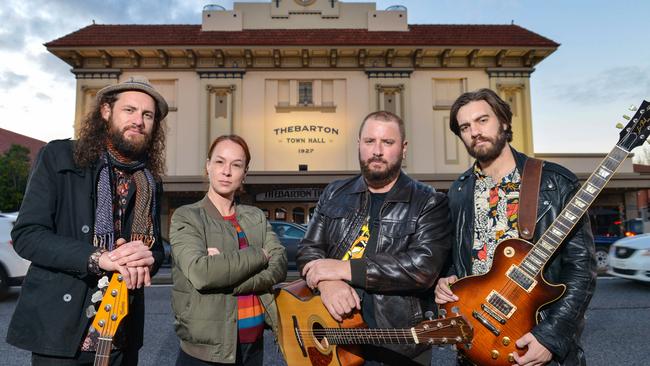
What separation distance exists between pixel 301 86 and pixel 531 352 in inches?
713

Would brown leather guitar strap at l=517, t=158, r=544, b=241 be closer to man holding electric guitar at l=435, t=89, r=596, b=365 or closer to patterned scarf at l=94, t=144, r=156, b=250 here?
man holding electric guitar at l=435, t=89, r=596, b=365

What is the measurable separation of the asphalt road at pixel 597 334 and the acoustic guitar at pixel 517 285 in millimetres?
2848

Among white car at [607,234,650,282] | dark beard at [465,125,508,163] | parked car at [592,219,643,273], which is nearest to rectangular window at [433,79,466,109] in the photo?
parked car at [592,219,643,273]

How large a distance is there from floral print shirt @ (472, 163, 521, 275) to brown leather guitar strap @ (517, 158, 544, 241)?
10 cm

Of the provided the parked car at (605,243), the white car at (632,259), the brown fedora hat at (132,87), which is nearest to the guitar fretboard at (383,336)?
the brown fedora hat at (132,87)

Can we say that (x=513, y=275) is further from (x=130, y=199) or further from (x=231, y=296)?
(x=130, y=199)

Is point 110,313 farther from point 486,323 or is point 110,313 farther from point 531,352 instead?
point 531,352

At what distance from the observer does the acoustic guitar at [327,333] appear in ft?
6.15

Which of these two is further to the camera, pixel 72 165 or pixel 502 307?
pixel 72 165

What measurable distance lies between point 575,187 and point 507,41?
19579mm

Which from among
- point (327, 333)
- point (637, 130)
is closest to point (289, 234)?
point (327, 333)

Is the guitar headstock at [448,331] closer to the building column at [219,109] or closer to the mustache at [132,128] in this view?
the mustache at [132,128]

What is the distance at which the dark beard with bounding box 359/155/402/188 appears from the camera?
228 centimetres

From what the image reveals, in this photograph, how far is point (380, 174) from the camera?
89.8 inches
